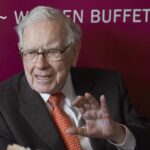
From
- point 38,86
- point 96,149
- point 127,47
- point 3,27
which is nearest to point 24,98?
point 38,86

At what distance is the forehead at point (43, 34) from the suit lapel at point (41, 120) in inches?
9.2

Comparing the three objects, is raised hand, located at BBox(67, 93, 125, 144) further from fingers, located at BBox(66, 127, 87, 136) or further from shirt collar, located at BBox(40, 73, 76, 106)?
shirt collar, located at BBox(40, 73, 76, 106)

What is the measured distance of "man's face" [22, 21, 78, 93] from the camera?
162 centimetres

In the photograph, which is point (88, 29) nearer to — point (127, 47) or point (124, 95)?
point (127, 47)

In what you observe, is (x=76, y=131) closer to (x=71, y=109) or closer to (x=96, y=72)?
(x=71, y=109)

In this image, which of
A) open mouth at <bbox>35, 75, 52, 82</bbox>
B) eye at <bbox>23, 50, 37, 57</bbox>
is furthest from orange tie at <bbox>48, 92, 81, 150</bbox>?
eye at <bbox>23, 50, 37, 57</bbox>

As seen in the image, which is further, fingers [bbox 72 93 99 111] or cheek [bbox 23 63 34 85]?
cheek [bbox 23 63 34 85]

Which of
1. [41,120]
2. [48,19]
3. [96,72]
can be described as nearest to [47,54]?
[48,19]

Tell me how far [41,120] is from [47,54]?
0.27 m

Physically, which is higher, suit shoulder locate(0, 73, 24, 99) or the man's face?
the man's face

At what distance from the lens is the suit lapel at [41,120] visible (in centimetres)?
166

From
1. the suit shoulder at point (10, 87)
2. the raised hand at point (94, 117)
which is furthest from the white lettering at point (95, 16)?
the raised hand at point (94, 117)

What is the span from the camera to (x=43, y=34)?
1618mm

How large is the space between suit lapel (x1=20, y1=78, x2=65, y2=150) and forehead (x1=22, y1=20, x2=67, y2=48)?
234 mm
